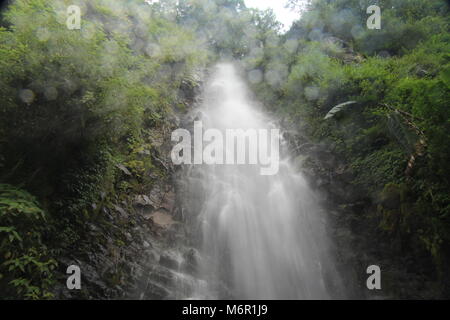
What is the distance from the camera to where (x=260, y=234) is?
601cm

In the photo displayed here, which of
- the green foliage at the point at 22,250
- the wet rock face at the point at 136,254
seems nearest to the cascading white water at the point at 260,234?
the wet rock face at the point at 136,254

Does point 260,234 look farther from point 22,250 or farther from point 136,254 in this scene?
point 22,250

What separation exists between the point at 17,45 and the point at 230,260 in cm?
532

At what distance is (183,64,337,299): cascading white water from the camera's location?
201 inches

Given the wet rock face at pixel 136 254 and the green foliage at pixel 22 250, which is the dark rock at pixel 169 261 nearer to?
the wet rock face at pixel 136 254

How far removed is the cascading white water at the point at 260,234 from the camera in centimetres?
510

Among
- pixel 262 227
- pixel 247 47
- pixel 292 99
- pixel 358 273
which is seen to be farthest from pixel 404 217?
pixel 247 47

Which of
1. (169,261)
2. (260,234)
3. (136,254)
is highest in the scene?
(260,234)

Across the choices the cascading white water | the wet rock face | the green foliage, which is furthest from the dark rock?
the green foliage

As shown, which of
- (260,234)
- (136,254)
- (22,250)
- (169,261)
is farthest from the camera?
(260,234)

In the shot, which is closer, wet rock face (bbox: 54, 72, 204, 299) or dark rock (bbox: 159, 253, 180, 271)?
wet rock face (bbox: 54, 72, 204, 299)

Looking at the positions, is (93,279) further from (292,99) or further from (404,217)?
(292,99)

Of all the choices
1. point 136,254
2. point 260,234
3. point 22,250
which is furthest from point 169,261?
point 22,250

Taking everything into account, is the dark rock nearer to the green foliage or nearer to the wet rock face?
the wet rock face
